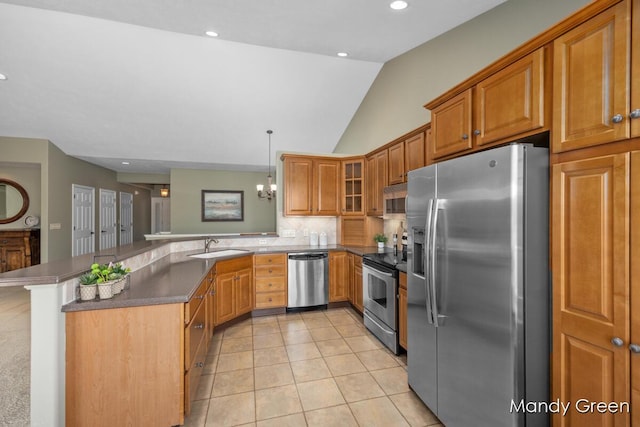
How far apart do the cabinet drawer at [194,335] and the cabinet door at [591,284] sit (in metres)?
2.10

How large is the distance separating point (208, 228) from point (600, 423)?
7.89 meters

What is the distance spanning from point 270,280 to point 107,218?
6311mm

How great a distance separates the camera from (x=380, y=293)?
127 inches

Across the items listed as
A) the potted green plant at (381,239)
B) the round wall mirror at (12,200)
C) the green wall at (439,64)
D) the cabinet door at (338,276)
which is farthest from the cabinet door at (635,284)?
the round wall mirror at (12,200)

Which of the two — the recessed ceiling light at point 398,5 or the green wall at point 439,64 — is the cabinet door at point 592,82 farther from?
the recessed ceiling light at point 398,5

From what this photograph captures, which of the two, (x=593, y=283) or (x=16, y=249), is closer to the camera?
(x=593, y=283)

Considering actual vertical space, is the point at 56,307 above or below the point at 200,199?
below

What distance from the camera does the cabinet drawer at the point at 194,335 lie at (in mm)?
1951

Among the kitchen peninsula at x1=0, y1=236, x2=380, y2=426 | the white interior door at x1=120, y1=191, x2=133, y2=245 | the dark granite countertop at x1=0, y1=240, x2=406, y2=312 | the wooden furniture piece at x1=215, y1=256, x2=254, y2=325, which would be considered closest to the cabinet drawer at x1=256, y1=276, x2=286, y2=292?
the wooden furniture piece at x1=215, y1=256, x2=254, y2=325

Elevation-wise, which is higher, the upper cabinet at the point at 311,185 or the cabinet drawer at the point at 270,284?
the upper cabinet at the point at 311,185

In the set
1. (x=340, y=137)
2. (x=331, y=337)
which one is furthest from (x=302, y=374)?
(x=340, y=137)

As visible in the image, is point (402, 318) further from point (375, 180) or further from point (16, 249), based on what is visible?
point (16, 249)

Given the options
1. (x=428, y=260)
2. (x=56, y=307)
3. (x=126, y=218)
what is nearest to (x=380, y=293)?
(x=428, y=260)

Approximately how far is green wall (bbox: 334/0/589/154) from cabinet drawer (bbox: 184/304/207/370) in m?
3.27
